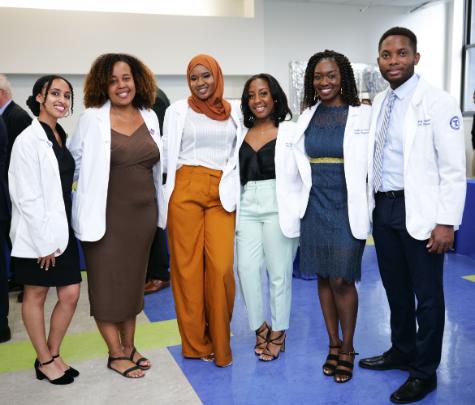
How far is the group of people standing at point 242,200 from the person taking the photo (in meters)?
2.37

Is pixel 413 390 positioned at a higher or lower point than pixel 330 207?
lower

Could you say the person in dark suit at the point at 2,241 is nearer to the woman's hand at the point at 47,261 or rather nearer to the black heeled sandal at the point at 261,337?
the woman's hand at the point at 47,261

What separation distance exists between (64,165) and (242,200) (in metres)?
0.94

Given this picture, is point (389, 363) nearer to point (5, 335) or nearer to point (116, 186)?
point (116, 186)

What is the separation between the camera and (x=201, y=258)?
2852 mm

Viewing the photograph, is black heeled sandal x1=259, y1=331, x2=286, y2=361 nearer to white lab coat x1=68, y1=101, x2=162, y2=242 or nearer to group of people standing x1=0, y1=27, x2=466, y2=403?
group of people standing x1=0, y1=27, x2=466, y2=403

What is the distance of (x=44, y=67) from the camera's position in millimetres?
7473

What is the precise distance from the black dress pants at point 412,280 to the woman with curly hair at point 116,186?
1.18m

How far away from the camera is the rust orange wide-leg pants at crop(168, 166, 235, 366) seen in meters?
2.76

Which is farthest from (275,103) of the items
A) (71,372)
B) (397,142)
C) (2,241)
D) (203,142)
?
(2,241)

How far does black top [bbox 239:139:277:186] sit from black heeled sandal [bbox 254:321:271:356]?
2.90 feet

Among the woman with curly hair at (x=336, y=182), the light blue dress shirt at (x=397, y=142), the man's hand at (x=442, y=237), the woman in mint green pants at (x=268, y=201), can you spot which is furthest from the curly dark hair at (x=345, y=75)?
the man's hand at (x=442, y=237)

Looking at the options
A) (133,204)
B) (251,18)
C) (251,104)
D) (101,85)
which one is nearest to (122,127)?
(101,85)

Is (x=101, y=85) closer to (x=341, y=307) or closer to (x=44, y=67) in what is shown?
(x=341, y=307)
